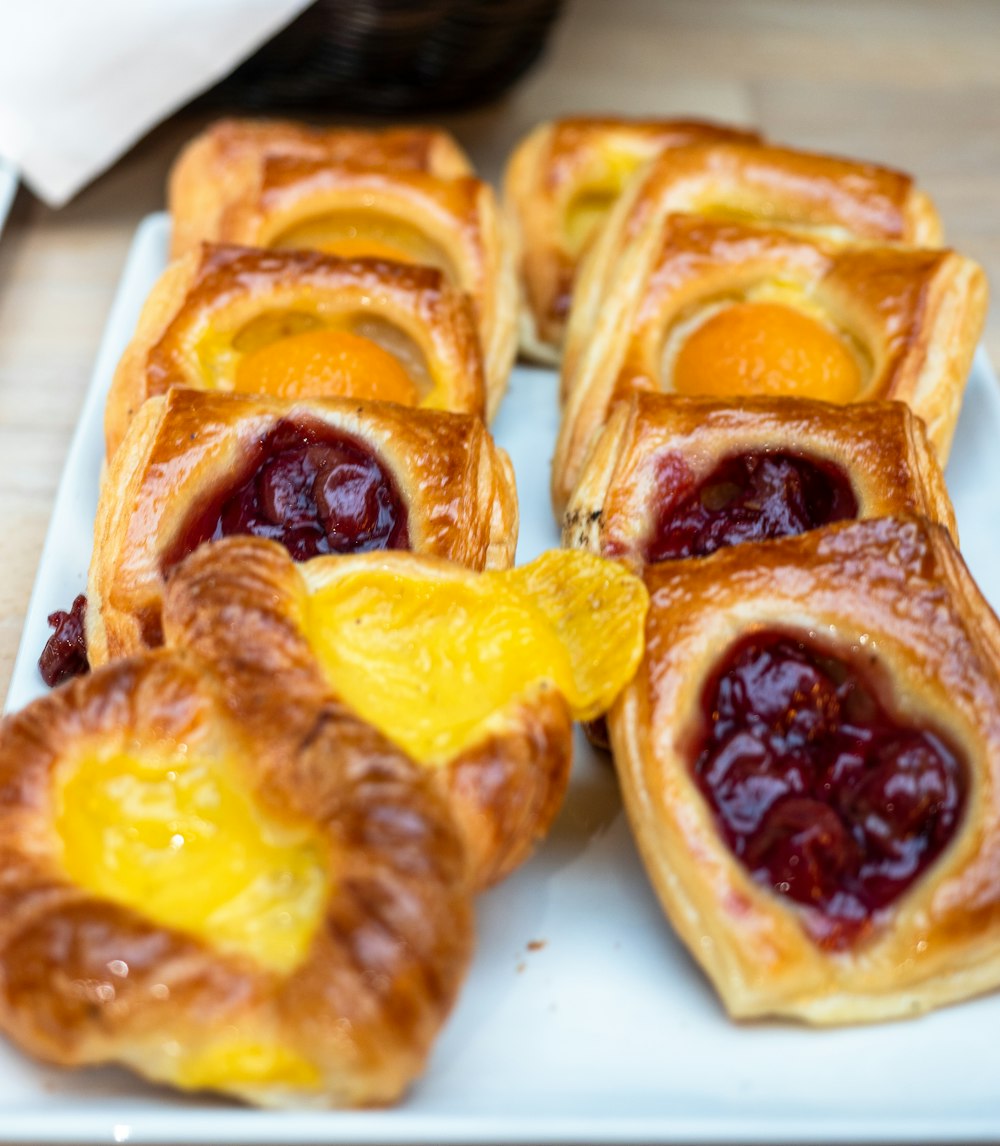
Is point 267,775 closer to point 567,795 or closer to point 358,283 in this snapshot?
point 567,795

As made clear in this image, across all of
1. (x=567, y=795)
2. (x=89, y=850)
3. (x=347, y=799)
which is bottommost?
(x=567, y=795)

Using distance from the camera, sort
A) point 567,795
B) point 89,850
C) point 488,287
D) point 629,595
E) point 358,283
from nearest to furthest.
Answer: point 89,850
point 629,595
point 567,795
point 358,283
point 488,287

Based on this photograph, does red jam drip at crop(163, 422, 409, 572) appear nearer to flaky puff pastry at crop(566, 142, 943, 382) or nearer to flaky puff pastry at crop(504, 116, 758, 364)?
flaky puff pastry at crop(566, 142, 943, 382)

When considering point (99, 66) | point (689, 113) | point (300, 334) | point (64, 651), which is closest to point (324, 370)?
point (300, 334)

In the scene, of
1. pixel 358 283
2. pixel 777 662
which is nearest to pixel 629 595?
pixel 777 662

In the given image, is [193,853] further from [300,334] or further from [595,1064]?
[300,334]

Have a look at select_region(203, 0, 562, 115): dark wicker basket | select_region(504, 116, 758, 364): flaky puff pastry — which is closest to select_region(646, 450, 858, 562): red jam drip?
select_region(504, 116, 758, 364): flaky puff pastry

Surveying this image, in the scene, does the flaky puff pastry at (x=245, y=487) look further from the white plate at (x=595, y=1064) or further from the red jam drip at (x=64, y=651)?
the white plate at (x=595, y=1064)
